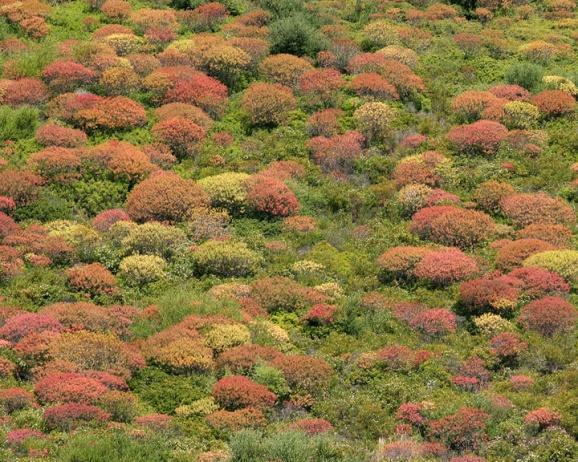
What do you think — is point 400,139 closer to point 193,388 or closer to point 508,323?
point 508,323

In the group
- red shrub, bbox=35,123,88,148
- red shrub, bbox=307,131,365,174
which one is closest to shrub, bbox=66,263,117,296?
red shrub, bbox=35,123,88,148

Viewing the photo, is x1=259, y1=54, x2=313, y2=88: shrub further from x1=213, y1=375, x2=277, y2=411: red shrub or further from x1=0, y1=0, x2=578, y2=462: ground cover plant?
x1=213, y1=375, x2=277, y2=411: red shrub

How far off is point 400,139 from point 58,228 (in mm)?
14158

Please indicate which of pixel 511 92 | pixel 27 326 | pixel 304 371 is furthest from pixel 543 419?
pixel 511 92

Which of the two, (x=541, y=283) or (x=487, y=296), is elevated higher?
(x=541, y=283)

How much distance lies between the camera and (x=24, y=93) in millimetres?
49688

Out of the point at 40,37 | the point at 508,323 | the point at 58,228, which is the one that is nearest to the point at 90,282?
the point at 58,228

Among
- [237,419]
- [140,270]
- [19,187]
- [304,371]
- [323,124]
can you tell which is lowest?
[140,270]

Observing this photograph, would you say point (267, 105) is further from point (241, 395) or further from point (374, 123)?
point (241, 395)

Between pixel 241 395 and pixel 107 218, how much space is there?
12083mm

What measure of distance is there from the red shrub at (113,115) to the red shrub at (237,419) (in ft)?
62.0

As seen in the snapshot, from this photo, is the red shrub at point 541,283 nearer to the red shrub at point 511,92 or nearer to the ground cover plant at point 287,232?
the ground cover plant at point 287,232

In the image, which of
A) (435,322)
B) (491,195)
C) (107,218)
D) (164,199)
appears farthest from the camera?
(491,195)

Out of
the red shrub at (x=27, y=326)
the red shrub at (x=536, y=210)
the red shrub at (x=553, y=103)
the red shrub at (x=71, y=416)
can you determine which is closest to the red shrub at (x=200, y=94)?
the red shrub at (x=553, y=103)
